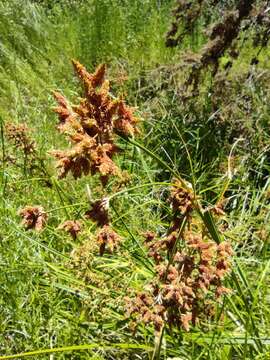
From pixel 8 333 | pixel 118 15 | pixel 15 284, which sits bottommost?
pixel 8 333

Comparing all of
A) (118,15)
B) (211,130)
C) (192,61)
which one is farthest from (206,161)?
(118,15)

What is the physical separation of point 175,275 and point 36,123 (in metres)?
2.39

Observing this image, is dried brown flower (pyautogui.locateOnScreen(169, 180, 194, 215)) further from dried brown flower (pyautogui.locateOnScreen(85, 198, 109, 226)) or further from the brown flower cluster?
dried brown flower (pyautogui.locateOnScreen(85, 198, 109, 226))

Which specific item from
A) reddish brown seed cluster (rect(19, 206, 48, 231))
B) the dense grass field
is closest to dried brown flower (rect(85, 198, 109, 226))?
the dense grass field

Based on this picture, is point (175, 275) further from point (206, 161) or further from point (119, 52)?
point (119, 52)

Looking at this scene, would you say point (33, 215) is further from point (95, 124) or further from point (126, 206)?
point (126, 206)

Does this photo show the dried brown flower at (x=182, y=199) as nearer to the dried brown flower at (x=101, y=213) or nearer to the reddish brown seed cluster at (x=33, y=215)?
the dried brown flower at (x=101, y=213)

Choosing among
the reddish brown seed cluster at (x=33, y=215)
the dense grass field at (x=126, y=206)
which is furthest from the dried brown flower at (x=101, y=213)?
the reddish brown seed cluster at (x=33, y=215)

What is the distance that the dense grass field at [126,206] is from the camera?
4.57ft

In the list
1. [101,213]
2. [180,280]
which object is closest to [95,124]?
[101,213]

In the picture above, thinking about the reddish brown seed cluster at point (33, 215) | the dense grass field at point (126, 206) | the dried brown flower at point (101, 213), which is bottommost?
the dense grass field at point (126, 206)

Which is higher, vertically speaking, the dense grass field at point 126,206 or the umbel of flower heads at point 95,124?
the umbel of flower heads at point 95,124

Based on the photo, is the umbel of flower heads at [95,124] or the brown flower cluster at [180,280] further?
the brown flower cluster at [180,280]

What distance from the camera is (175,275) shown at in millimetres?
1417
